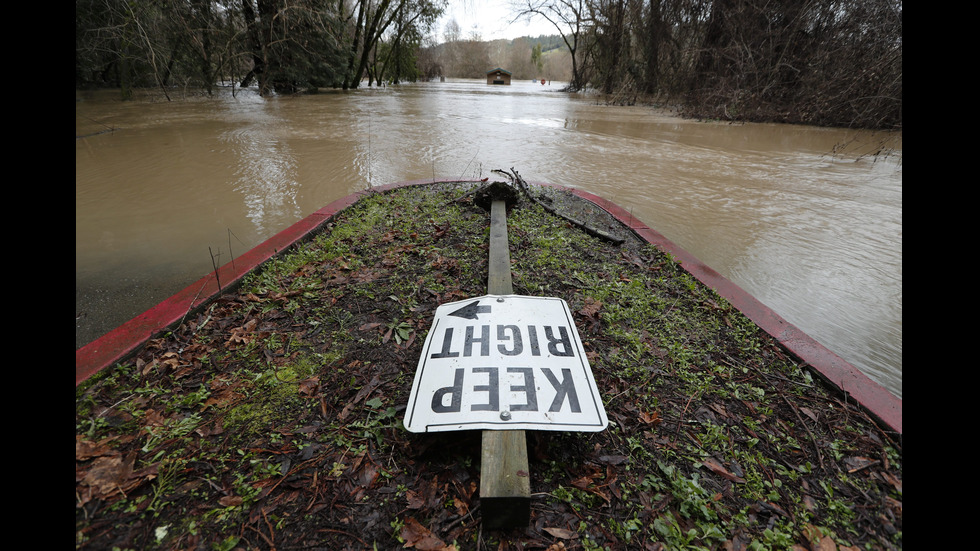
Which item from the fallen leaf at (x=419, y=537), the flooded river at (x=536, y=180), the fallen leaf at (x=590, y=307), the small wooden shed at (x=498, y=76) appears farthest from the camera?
the small wooden shed at (x=498, y=76)

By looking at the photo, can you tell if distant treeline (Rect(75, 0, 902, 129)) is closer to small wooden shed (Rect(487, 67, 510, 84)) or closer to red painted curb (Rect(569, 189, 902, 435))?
red painted curb (Rect(569, 189, 902, 435))

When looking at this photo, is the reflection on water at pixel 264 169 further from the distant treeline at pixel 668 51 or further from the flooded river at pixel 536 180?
the distant treeline at pixel 668 51

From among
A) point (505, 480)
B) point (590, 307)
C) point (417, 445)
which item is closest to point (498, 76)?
point (590, 307)

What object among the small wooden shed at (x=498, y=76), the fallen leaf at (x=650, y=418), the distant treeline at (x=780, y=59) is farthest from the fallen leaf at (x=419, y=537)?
the small wooden shed at (x=498, y=76)

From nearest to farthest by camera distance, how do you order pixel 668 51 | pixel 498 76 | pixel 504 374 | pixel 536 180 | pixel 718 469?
1. pixel 718 469
2. pixel 504 374
3. pixel 536 180
4. pixel 668 51
5. pixel 498 76

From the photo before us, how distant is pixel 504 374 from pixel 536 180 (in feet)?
16.5

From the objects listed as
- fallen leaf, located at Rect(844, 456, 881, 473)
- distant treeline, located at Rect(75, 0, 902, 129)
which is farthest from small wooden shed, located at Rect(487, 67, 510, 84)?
fallen leaf, located at Rect(844, 456, 881, 473)

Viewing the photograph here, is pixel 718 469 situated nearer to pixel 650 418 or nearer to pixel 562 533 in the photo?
pixel 650 418

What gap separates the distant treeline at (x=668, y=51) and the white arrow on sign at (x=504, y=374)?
8446 mm

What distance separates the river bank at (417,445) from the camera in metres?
1.51

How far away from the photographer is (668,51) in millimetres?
18984

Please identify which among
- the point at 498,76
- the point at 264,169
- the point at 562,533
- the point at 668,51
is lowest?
the point at 562,533
